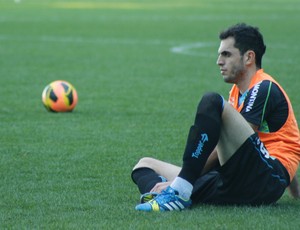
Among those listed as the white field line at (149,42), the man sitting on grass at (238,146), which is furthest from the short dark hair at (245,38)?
the white field line at (149,42)

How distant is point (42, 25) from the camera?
30.6 m

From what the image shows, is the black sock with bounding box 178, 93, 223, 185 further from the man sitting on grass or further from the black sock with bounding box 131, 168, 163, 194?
the black sock with bounding box 131, 168, 163, 194

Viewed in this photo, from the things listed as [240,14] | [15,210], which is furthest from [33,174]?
[240,14]

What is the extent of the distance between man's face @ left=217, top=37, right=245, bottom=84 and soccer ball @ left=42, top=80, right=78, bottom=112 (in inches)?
223

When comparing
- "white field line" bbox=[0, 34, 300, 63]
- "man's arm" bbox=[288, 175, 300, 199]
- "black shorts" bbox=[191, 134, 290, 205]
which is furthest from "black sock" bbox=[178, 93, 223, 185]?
"white field line" bbox=[0, 34, 300, 63]

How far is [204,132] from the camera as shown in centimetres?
652

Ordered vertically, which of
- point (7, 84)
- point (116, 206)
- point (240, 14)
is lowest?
point (240, 14)

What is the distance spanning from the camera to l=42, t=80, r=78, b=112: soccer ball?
1247 cm

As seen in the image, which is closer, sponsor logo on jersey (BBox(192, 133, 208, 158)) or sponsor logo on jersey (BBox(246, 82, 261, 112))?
sponsor logo on jersey (BBox(192, 133, 208, 158))

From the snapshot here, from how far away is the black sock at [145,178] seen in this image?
717cm

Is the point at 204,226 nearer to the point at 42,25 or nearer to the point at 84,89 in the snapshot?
the point at 84,89

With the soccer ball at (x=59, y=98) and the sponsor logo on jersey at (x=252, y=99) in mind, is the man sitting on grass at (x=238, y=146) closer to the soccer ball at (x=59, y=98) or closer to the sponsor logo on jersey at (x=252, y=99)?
the sponsor logo on jersey at (x=252, y=99)

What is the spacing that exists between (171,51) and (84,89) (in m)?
7.48

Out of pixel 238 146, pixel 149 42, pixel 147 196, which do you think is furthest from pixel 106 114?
pixel 149 42
